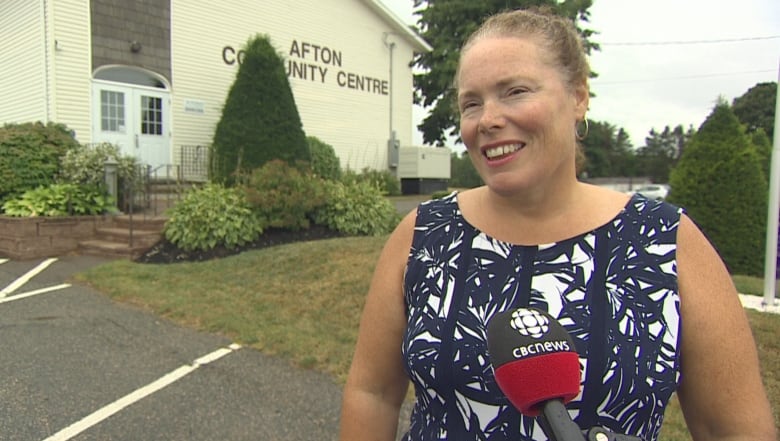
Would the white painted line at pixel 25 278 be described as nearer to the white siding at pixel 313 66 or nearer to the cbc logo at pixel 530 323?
the white siding at pixel 313 66

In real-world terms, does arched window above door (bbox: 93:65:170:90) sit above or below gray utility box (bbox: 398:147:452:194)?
above

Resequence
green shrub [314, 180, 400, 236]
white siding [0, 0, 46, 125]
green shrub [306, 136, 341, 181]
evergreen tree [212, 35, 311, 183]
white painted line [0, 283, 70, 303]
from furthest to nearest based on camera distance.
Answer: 1. green shrub [306, 136, 341, 181]
2. white siding [0, 0, 46, 125]
3. evergreen tree [212, 35, 311, 183]
4. green shrub [314, 180, 400, 236]
5. white painted line [0, 283, 70, 303]

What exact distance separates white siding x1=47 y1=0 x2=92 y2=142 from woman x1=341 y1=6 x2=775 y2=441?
14196 millimetres

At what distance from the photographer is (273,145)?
1261 cm

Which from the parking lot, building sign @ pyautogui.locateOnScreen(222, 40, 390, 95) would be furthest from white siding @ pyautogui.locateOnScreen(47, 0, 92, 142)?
the parking lot

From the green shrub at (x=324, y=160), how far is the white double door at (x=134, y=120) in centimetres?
389

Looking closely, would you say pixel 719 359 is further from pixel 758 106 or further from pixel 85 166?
pixel 758 106

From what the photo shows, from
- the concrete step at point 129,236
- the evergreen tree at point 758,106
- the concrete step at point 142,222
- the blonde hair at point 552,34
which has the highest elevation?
the evergreen tree at point 758,106

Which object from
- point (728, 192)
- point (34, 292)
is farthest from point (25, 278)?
point (728, 192)

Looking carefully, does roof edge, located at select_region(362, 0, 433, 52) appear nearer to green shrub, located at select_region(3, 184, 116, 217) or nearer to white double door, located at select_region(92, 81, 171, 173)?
white double door, located at select_region(92, 81, 171, 173)

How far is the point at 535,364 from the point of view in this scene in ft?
3.33

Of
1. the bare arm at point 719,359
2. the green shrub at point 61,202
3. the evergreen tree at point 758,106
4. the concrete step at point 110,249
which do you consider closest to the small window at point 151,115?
the green shrub at point 61,202

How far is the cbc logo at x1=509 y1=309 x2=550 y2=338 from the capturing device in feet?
3.49

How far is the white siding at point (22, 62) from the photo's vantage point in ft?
44.0
